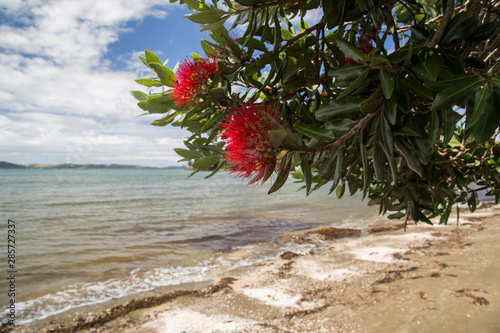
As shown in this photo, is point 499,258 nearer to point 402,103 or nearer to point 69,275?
point 402,103

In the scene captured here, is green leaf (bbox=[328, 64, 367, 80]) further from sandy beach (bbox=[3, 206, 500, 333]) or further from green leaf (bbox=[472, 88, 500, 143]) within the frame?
sandy beach (bbox=[3, 206, 500, 333])

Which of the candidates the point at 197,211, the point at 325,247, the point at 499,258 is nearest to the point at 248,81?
the point at 499,258

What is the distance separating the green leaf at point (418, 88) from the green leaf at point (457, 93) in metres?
0.11

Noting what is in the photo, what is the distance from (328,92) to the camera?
146cm

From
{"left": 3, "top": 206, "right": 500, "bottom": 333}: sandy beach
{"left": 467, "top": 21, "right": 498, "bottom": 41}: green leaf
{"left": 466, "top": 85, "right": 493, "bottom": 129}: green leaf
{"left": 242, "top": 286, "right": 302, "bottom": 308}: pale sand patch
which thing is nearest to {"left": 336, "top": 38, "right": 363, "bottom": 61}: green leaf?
{"left": 466, "top": 85, "right": 493, "bottom": 129}: green leaf

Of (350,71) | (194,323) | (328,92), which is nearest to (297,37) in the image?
(328,92)

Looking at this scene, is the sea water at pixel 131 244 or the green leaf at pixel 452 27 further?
the sea water at pixel 131 244

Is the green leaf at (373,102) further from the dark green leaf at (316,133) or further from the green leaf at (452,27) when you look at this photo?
the green leaf at (452,27)

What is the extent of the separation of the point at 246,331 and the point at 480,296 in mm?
3157

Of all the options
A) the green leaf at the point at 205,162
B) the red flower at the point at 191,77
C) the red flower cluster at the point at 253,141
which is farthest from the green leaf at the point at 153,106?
the red flower cluster at the point at 253,141

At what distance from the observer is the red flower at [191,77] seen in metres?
1.38

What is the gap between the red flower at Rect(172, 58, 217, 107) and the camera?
1376 mm

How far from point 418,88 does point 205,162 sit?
38.0 inches

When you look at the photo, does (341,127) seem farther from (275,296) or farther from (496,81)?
(275,296)
